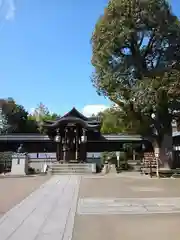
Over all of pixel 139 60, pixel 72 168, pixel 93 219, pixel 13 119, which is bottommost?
pixel 93 219

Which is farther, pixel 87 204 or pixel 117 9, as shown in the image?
pixel 117 9

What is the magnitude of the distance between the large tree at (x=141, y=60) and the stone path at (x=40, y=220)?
46.9 ft

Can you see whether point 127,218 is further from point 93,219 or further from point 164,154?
point 164,154

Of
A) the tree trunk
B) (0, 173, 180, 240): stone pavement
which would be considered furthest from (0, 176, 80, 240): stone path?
the tree trunk

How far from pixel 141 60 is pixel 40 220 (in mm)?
19919

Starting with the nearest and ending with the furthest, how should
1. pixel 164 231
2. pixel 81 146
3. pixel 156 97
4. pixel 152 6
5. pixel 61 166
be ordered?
pixel 164 231 → pixel 156 97 → pixel 152 6 → pixel 61 166 → pixel 81 146

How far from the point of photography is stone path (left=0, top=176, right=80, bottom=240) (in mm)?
5578

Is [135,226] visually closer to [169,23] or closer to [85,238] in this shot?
[85,238]

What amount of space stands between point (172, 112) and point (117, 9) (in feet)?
29.6

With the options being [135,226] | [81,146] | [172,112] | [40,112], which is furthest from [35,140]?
[40,112]

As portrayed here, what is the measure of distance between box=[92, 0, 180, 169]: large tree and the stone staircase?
573cm

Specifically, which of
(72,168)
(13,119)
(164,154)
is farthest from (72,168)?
(13,119)

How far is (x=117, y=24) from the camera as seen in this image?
76.8 ft

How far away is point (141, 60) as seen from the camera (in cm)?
2477
